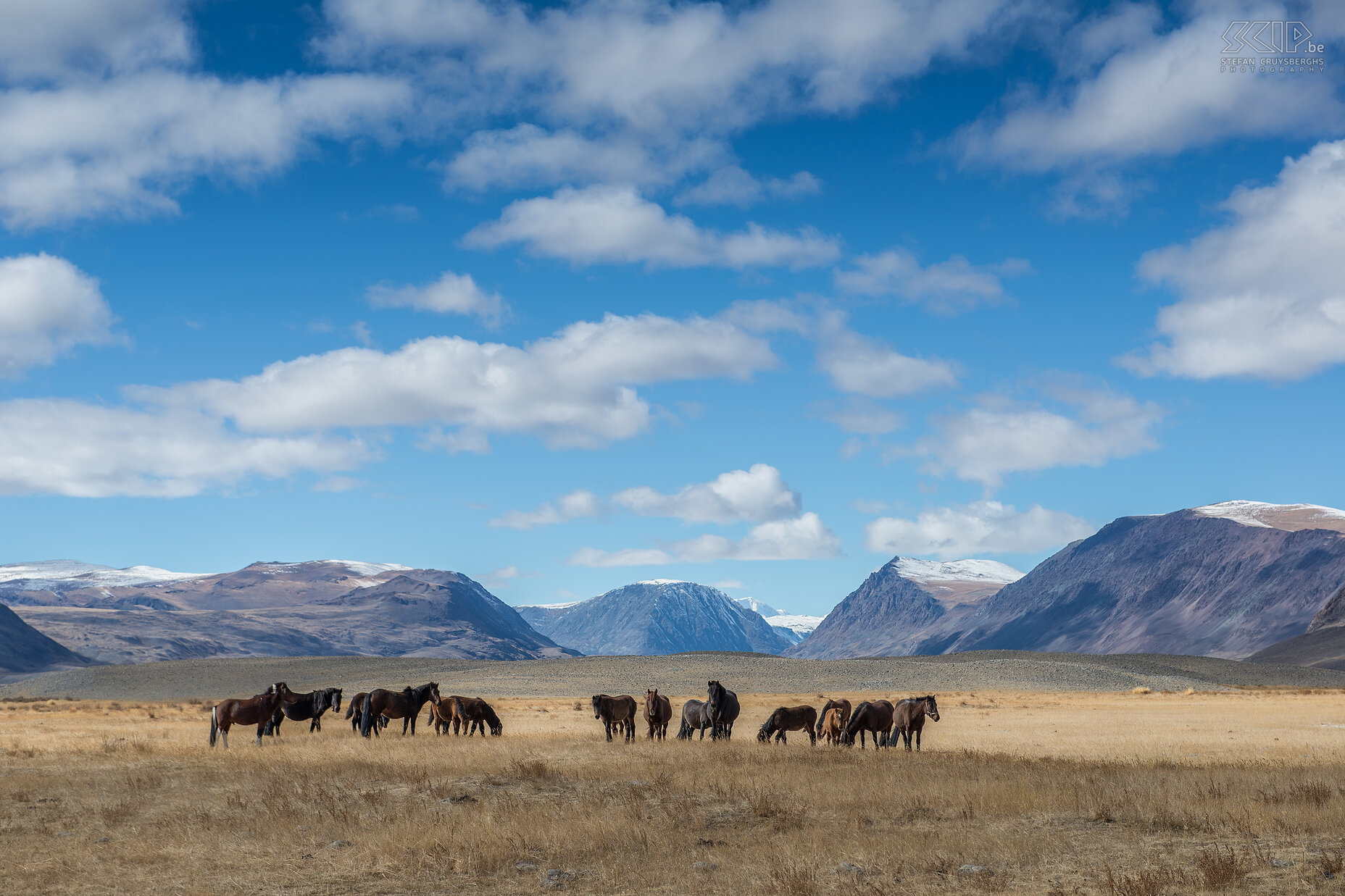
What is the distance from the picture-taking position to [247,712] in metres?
32.6

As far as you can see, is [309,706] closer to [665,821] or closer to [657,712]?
[657,712]

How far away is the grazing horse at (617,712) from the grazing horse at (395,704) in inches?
241

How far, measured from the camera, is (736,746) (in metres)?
30.0

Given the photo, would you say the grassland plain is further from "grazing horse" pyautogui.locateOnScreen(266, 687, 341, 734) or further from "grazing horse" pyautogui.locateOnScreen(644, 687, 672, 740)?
"grazing horse" pyautogui.locateOnScreen(266, 687, 341, 734)

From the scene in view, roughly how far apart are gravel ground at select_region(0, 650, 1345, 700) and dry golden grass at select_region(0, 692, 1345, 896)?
65.1m

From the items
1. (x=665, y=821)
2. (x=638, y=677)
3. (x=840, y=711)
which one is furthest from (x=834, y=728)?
(x=638, y=677)

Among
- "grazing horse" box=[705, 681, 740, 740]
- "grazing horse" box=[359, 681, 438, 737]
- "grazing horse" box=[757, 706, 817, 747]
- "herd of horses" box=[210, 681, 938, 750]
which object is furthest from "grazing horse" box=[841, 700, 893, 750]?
"grazing horse" box=[359, 681, 438, 737]

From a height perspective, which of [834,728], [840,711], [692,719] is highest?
[840,711]

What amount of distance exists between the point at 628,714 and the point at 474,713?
6.07 metres

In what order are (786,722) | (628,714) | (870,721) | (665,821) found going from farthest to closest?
(628,714)
(786,722)
(870,721)
(665,821)

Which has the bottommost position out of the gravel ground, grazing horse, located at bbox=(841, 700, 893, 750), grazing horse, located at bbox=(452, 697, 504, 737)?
the gravel ground

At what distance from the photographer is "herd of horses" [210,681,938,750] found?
101ft

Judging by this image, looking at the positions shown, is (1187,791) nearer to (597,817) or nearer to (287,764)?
(597,817)

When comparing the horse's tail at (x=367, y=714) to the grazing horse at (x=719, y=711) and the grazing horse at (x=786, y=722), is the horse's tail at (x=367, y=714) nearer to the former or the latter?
the grazing horse at (x=719, y=711)
